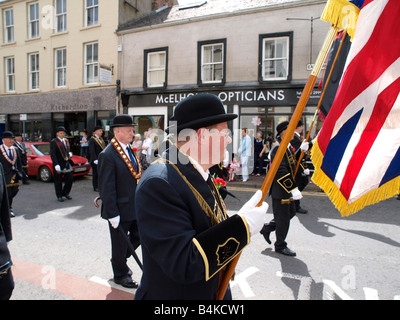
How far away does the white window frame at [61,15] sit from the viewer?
675 inches

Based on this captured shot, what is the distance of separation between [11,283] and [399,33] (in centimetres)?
318

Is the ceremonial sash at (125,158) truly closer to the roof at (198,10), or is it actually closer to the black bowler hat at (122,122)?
the black bowler hat at (122,122)

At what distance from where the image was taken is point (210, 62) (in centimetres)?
1369

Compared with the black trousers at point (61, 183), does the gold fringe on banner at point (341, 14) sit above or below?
above

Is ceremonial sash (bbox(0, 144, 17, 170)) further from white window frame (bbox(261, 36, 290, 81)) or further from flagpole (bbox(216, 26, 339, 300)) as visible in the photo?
white window frame (bbox(261, 36, 290, 81))

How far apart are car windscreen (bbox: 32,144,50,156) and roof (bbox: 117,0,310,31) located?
7.57 meters

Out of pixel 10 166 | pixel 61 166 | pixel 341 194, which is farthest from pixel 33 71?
pixel 341 194

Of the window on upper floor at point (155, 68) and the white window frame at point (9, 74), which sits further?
the white window frame at point (9, 74)

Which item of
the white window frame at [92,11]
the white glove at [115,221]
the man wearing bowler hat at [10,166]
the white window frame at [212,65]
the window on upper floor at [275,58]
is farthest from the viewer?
the white window frame at [92,11]

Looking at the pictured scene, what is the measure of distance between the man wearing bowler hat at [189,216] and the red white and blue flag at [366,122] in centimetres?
86

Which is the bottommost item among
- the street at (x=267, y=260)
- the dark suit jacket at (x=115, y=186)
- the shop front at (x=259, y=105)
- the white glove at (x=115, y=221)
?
the street at (x=267, y=260)

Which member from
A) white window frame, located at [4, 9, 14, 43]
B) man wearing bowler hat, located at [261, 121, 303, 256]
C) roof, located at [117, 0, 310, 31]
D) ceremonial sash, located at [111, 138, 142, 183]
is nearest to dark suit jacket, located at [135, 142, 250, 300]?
ceremonial sash, located at [111, 138, 142, 183]

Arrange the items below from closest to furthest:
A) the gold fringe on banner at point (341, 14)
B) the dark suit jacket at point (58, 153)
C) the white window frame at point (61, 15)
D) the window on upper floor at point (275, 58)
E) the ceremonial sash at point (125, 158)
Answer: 1. the gold fringe on banner at point (341, 14)
2. the ceremonial sash at point (125, 158)
3. the dark suit jacket at point (58, 153)
4. the window on upper floor at point (275, 58)
5. the white window frame at point (61, 15)

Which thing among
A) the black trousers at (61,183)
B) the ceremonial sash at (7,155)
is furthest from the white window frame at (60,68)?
the ceremonial sash at (7,155)
